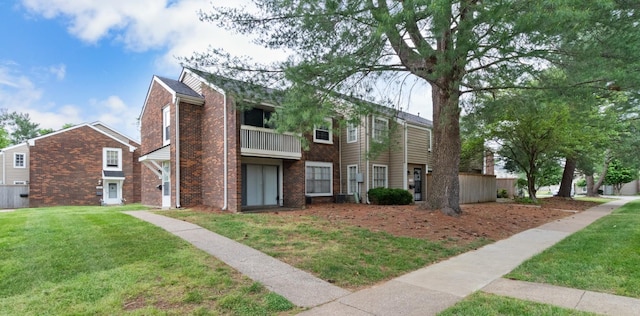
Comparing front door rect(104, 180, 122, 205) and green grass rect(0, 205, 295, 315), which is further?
front door rect(104, 180, 122, 205)

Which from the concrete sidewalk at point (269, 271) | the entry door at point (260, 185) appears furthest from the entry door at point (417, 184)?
the concrete sidewalk at point (269, 271)

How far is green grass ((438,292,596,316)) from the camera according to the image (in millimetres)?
3605

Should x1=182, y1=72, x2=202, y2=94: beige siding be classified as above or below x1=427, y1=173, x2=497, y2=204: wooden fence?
above

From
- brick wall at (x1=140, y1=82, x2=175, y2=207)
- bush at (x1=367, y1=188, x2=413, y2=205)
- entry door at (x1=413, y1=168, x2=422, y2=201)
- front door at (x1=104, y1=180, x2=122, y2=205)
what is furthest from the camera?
front door at (x1=104, y1=180, x2=122, y2=205)

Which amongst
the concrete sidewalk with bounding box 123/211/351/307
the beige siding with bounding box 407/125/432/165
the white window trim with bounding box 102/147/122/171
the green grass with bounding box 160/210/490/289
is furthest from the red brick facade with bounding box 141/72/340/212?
the white window trim with bounding box 102/147/122/171

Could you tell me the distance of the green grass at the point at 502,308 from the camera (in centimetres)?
361

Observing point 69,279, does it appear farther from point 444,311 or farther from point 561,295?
point 561,295

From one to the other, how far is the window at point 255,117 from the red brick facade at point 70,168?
15.3 meters

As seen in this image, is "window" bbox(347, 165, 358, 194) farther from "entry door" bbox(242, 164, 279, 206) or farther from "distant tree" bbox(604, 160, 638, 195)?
"distant tree" bbox(604, 160, 638, 195)

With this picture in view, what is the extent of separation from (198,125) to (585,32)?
12.7 meters

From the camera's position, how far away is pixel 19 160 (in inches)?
1025

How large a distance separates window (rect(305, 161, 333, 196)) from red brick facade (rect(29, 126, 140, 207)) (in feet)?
51.3

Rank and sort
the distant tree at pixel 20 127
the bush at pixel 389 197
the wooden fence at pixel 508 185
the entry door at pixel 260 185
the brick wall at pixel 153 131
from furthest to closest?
1. the distant tree at pixel 20 127
2. the wooden fence at pixel 508 185
3. the bush at pixel 389 197
4. the brick wall at pixel 153 131
5. the entry door at pixel 260 185

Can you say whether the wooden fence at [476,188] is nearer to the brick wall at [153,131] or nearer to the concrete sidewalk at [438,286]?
the concrete sidewalk at [438,286]
